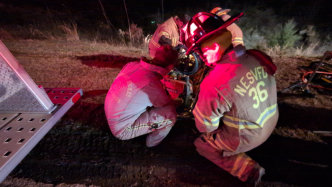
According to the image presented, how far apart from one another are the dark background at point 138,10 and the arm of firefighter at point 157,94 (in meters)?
8.31

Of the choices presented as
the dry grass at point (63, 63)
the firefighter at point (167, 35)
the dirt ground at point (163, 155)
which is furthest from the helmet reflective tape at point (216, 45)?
the dry grass at point (63, 63)

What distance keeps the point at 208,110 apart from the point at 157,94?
0.79 meters

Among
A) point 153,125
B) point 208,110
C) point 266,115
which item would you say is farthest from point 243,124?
point 153,125

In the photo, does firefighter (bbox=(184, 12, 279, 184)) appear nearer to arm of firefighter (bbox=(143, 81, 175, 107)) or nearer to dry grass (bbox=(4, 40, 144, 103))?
arm of firefighter (bbox=(143, 81, 175, 107))

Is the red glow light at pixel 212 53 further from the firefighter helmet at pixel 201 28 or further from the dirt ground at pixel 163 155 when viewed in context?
the dirt ground at pixel 163 155

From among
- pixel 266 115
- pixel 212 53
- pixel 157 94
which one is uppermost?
pixel 212 53

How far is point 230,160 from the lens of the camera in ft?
6.88

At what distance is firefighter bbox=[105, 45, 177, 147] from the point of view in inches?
85.1

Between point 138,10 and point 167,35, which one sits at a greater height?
point 167,35

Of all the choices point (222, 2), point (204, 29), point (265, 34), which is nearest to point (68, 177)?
point (204, 29)

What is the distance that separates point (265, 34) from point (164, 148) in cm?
910

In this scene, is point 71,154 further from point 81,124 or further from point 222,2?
point 222,2

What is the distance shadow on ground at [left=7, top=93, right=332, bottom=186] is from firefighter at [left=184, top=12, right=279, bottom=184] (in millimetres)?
461

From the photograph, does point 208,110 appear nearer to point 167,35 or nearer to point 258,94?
point 258,94
